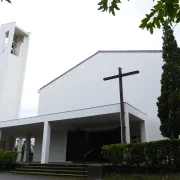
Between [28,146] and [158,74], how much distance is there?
439 inches

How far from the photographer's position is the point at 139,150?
966 centimetres

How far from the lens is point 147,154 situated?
9477 mm

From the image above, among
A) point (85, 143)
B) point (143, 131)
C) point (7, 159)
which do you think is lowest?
point (7, 159)

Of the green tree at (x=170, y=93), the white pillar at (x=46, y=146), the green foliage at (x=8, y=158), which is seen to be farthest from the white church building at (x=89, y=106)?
the green foliage at (x=8, y=158)

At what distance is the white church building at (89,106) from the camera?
14.1 m

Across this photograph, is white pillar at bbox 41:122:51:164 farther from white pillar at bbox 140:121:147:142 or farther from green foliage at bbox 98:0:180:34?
green foliage at bbox 98:0:180:34

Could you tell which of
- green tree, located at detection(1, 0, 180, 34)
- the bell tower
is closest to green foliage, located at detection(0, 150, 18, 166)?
the bell tower

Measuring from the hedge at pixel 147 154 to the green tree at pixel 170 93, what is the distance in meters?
2.71

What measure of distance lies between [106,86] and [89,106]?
185cm

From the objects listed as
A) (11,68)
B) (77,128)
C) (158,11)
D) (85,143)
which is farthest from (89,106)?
(158,11)

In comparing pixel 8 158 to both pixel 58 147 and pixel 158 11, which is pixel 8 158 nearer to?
pixel 58 147

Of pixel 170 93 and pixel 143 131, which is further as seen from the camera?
pixel 143 131

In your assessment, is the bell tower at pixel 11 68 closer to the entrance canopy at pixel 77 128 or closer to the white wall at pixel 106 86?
the white wall at pixel 106 86

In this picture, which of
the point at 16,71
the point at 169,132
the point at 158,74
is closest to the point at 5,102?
the point at 16,71
